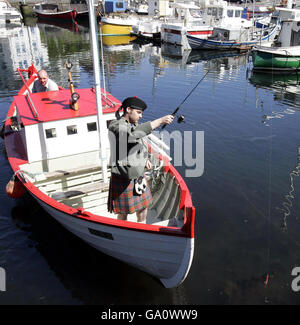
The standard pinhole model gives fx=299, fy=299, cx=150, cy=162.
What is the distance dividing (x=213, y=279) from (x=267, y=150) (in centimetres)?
844

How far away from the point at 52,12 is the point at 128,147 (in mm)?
94110

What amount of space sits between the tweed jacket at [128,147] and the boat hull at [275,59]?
28.2 meters

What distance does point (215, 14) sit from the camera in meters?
47.8

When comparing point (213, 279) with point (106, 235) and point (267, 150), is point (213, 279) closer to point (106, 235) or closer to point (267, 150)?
point (106, 235)

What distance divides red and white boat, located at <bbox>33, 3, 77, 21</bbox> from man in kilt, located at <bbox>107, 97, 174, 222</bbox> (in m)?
72.8

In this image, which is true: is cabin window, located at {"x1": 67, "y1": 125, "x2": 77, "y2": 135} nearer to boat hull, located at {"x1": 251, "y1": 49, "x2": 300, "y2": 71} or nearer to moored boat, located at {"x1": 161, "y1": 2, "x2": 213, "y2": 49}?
boat hull, located at {"x1": 251, "y1": 49, "x2": 300, "y2": 71}

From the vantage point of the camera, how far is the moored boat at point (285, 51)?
96.2 ft

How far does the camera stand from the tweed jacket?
5.30 m

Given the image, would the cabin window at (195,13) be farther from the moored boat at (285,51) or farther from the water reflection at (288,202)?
the water reflection at (288,202)

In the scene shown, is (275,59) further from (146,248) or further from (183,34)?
(146,248)

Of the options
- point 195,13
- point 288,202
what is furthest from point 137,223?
point 195,13

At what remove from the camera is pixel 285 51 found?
2922cm
